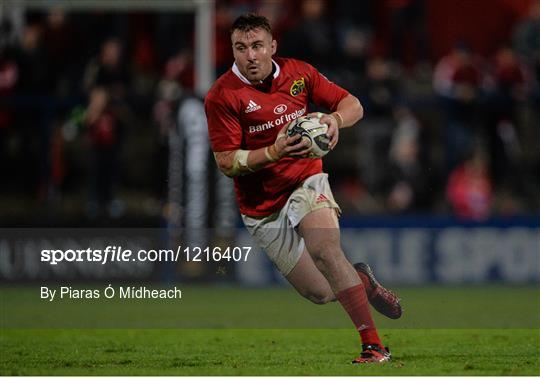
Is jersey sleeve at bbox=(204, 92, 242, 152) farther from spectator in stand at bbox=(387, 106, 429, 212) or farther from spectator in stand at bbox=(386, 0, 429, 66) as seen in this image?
spectator in stand at bbox=(386, 0, 429, 66)

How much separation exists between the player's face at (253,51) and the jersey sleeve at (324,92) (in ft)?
1.52

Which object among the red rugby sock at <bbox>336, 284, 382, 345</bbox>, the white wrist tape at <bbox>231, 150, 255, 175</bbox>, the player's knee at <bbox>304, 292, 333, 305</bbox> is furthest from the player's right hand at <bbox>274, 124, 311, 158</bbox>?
the player's knee at <bbox>304, 292, 333, 305</bbox>

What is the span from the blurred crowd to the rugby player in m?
8.24

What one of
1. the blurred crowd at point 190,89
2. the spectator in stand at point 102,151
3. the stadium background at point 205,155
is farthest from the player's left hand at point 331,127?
the spectator in stand at point 102,151

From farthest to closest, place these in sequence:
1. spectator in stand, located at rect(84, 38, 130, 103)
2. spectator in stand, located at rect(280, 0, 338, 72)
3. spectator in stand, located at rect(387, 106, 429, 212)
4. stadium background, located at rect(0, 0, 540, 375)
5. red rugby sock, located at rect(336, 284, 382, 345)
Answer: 1. spectator in stand, located at rect(387, 106, 429, 212)
2. spectator in stand, located at rect(280, 0, 338, 72)
3. spectator in stand, located at rect(84, 38, 130, 103)
4. stadium background, located at rect(0, 0, 540, 375)
5. red rugby sock, located at rect(336, 284, 382, 345)

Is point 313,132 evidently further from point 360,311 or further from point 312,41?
point 312,41

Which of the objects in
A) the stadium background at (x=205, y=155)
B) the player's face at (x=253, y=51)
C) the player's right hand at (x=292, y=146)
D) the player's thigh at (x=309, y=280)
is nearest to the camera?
the player's right hand at (x=292, y=146)

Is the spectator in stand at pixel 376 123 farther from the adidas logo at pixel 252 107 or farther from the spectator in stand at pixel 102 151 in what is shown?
the adidas logo at pixel 252 107

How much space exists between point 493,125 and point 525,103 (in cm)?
57

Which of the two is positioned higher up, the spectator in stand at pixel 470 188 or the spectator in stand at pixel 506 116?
the spectator in stand at pixel 506 116

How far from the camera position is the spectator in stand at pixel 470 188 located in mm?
18434

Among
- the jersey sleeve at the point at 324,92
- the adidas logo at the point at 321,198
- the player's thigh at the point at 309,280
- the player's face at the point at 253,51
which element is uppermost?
the player's face at the point at 253,51

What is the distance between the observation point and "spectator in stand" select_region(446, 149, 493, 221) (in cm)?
1843
